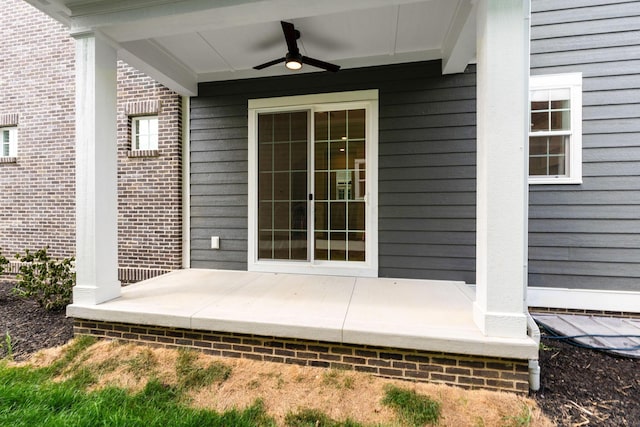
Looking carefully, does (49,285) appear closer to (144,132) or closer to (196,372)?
(144,132)

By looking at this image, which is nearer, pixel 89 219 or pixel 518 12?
pixel 518 12

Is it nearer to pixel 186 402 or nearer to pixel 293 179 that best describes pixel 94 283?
pixel 186 402

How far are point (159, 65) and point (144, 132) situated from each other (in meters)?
1.23

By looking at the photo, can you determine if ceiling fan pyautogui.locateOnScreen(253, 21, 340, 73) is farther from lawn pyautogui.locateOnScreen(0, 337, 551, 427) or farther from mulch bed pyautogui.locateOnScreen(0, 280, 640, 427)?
mulch bed pyautogui.locateOnScreen(0, 280, 640, 427)

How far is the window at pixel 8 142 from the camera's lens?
15.5ft

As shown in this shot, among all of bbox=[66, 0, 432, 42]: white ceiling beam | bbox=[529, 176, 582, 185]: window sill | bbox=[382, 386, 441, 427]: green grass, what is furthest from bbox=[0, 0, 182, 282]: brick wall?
bbox=[529, 176, 582, 185]: window sill

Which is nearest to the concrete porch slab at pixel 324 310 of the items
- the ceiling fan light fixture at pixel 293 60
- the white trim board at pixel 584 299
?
the white trim board at pixel 584 299

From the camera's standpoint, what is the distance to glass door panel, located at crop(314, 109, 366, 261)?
145 inches

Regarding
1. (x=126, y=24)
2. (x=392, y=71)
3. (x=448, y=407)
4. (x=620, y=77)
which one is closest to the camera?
(x=448, y=407)

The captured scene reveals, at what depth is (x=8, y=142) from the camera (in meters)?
4.80

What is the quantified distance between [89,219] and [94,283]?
1.87 ft

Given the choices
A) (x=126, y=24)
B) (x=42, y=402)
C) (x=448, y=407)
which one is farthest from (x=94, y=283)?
(x=448, y=407)

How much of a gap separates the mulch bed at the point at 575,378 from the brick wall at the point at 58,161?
4.45ft

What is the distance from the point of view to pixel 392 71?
3506 mm
